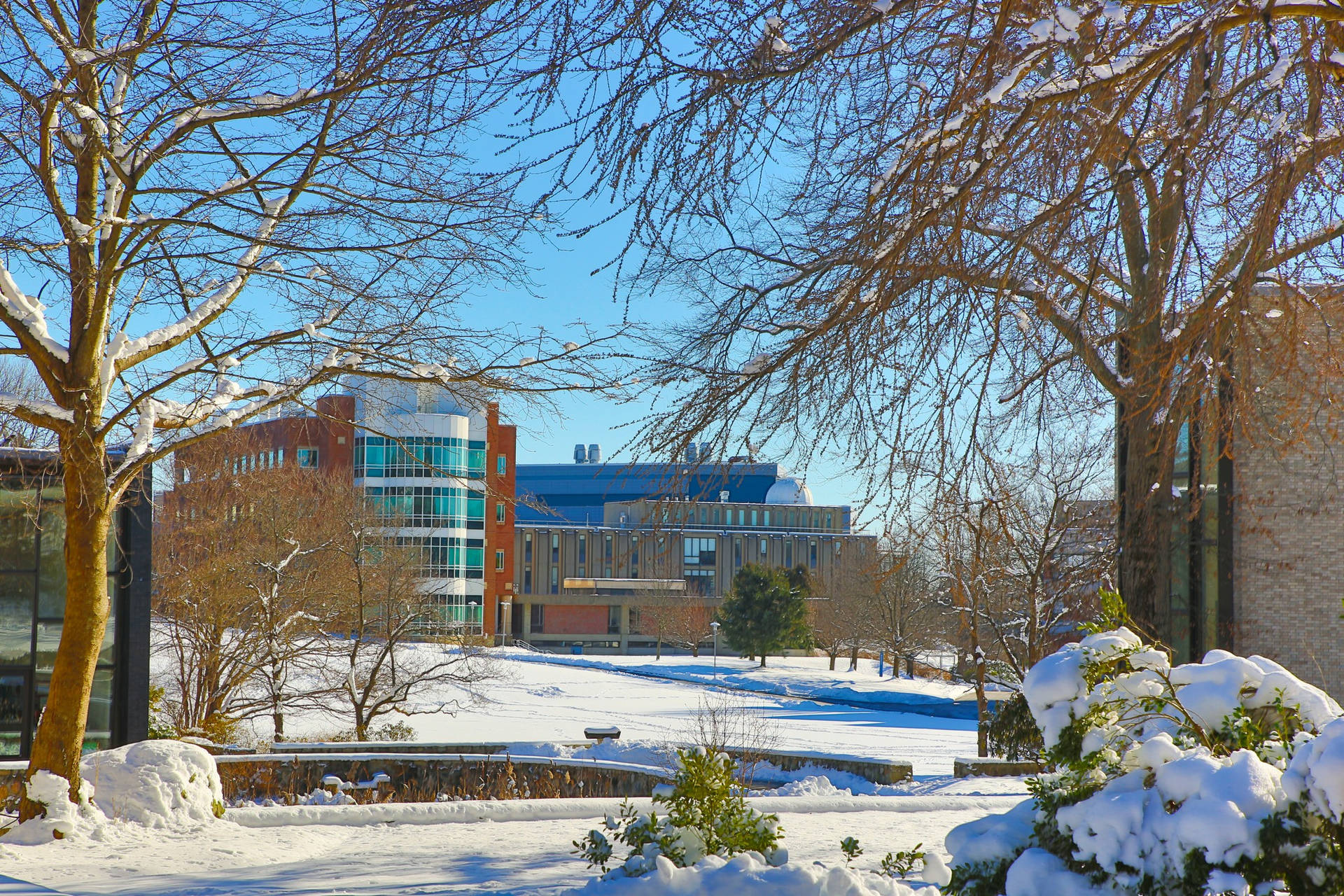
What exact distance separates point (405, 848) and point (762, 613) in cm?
4293

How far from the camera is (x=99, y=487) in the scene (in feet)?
27.5

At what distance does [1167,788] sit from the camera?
4027mm

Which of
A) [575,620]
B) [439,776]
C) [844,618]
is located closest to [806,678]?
[844,618]

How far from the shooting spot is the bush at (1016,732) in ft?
43.4

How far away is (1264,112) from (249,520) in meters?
22.5

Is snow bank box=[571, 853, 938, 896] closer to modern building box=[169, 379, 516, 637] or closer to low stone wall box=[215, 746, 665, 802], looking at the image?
low stone wall box=[215, 746, 665, 802]

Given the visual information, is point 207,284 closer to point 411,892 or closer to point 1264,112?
point 411,892

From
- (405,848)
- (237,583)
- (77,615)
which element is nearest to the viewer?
(405,848)

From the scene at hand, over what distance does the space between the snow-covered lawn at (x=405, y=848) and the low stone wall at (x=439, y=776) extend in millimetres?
3958

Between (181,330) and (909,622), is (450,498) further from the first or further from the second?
(181,330)

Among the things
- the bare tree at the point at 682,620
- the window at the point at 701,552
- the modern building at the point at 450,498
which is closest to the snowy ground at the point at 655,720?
the modern building at the point at 450,498

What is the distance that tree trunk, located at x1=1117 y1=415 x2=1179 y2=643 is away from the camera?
9.47m

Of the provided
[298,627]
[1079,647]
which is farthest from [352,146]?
[298,627]

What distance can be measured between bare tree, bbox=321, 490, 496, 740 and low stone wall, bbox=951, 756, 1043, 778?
10.3 metres
